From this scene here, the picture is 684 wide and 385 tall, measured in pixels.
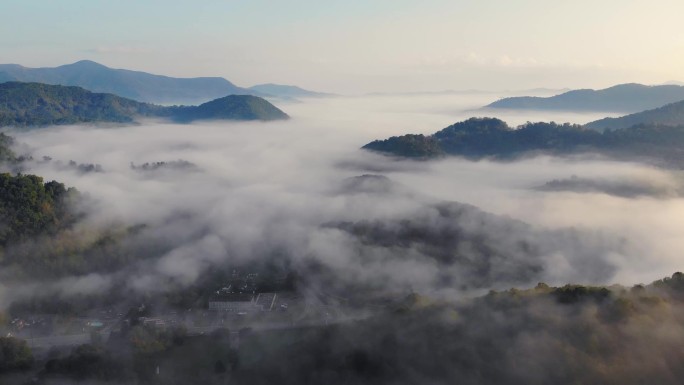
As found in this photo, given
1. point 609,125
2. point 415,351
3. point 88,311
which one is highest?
point 609,125

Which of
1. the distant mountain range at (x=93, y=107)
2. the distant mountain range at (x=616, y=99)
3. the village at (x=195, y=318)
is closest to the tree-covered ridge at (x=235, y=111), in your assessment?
the distant mountain range at (x=93, y=107)

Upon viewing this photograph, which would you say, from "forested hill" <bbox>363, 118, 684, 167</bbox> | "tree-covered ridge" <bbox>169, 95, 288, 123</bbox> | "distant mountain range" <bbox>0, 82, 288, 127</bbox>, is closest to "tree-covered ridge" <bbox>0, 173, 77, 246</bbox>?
"forested hill" <bbox>363, 118, 684, 167</bbox>

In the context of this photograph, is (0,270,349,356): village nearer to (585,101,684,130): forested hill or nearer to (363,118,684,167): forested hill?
(363,118,684,167): forested hill

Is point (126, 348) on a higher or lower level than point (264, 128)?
lower

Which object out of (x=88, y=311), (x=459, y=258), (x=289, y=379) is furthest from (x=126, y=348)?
(x=459, y=258)

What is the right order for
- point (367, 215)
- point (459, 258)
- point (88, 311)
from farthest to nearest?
point (367, 215)
point (459, 258)
point (88, 311)

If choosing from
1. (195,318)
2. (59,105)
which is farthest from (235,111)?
(195,318)

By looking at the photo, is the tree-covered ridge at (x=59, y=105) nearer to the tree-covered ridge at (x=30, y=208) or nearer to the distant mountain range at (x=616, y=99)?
the tree-covered ridge at (x=30, y=208)

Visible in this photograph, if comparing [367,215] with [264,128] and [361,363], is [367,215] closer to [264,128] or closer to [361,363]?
[361,363]
